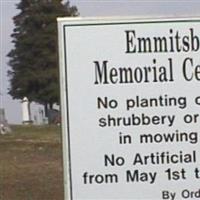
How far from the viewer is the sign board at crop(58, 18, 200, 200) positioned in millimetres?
5000

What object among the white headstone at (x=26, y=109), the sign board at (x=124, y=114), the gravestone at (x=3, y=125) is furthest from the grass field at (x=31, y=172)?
the white headstone at (x=26, y=109)

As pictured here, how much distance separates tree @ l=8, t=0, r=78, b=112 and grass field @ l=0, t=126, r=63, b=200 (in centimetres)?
4223

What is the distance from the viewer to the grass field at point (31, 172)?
15.3 metres

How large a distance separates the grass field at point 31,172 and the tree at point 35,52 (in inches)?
1663

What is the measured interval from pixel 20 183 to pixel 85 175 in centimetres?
1228

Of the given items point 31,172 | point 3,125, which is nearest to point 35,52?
point 3,125

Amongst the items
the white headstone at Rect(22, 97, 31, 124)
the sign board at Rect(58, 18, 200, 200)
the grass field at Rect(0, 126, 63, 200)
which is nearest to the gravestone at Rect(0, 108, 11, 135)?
the grass field at Rect(0, 126, 63, 200)

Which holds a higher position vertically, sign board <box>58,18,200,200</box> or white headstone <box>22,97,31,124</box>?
sign board <box>58,18,200,200</box>

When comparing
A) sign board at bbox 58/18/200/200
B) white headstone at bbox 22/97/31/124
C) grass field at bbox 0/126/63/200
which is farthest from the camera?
white headstone at bbox 22/97/31/124

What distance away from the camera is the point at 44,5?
2955 inches

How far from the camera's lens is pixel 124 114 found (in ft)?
16.4

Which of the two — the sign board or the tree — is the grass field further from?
the tree

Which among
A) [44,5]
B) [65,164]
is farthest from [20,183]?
[44,5]

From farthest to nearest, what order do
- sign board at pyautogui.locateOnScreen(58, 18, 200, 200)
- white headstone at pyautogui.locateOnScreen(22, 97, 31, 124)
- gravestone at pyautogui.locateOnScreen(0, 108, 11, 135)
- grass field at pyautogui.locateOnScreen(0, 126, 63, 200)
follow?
1. white headstone at pyautogui.locateOnScreen(22, 97, 31, 124)
2. gravestone at pyautogui.locateOnScreen(0, 108, 11, 135)
3. grass field at pyautogui.locateOnScreen(0, 126, 63, 200)
4. sign board at pyautogui.locateOnScreen(58, 18, 200, 200)
